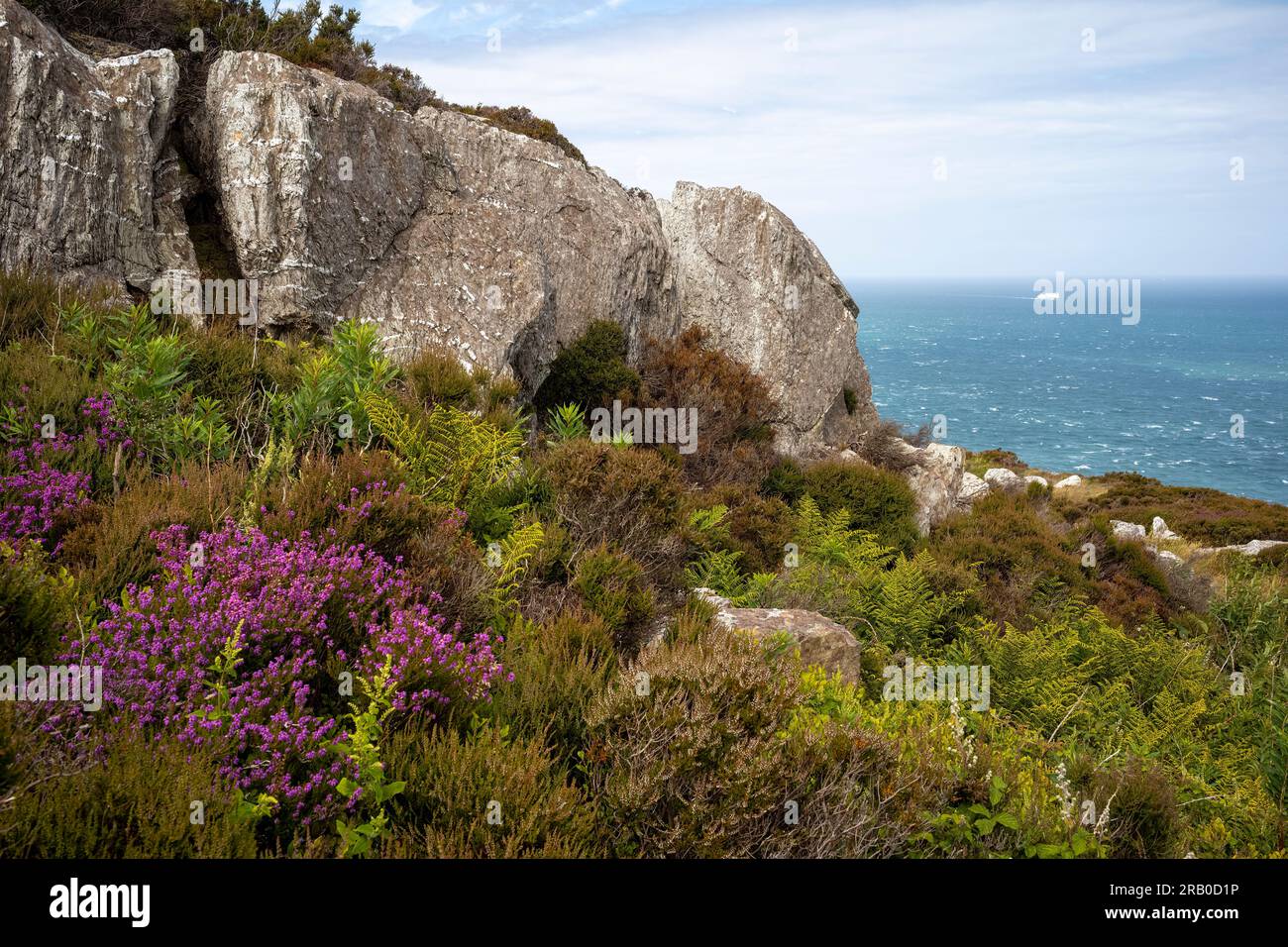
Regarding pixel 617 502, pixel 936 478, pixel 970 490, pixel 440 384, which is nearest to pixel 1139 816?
pixel 617 502

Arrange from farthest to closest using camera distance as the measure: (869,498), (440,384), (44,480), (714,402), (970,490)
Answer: (970,490)
(714,402)
(869,498)
(440,384)
(44,480)

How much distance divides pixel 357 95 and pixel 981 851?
11795 millimetres

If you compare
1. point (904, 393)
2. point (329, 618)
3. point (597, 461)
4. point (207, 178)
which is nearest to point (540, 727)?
point (329, 618)

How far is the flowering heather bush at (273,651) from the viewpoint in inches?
106

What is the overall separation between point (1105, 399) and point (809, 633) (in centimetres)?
11129

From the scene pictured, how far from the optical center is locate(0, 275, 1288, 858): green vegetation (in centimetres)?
266

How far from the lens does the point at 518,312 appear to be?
11383 millimetres

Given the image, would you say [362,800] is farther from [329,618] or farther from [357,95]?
[357,95]

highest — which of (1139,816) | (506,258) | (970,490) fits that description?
(506,258)

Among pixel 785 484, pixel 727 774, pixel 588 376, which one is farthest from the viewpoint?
pixel 785 484

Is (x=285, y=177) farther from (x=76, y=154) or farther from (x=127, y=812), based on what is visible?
(x=127, y=812)

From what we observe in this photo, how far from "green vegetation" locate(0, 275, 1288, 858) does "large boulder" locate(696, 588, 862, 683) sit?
0.16 m

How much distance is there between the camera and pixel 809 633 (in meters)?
5.38

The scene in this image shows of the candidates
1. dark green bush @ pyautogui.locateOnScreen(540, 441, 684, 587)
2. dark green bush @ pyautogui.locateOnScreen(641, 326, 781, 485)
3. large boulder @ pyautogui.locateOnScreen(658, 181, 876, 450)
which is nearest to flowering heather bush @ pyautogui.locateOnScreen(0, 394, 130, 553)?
dark green bush @ pyautogui.locateOnScreen(540, 441, 684, 587)
